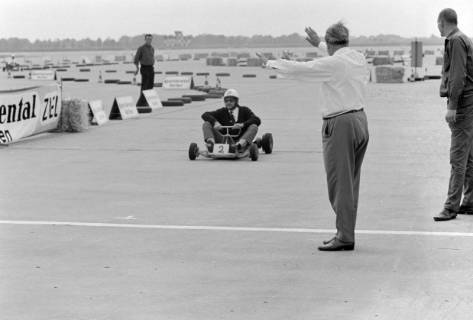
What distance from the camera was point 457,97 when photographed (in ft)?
32.0

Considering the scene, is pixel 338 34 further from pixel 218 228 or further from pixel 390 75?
pixel 390 75

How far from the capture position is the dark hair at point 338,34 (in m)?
8.53

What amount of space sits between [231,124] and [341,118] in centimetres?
731

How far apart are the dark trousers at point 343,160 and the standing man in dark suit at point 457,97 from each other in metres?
1.57

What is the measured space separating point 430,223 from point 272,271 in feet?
8.78

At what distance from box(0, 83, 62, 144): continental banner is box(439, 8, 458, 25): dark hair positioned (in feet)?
32.2

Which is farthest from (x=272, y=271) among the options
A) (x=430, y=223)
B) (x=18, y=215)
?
→ (x=18, y=215)

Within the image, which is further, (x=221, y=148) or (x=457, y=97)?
(x=221, y=148)

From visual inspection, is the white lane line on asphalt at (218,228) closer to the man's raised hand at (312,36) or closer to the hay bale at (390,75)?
the man's raised hand at (312,36)

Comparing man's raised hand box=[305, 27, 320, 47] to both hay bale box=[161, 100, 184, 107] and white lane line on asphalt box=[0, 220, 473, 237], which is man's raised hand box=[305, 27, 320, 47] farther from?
hay bale box=[161, 100, 184, 107]

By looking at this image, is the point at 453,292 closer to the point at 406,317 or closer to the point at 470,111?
the point at 406,317

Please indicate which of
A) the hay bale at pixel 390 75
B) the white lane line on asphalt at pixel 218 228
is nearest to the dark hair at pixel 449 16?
the white lane line on asphalt at pixel 218 228

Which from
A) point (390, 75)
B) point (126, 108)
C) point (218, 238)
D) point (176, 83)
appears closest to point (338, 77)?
point (218, 238)

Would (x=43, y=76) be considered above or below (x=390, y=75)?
below
